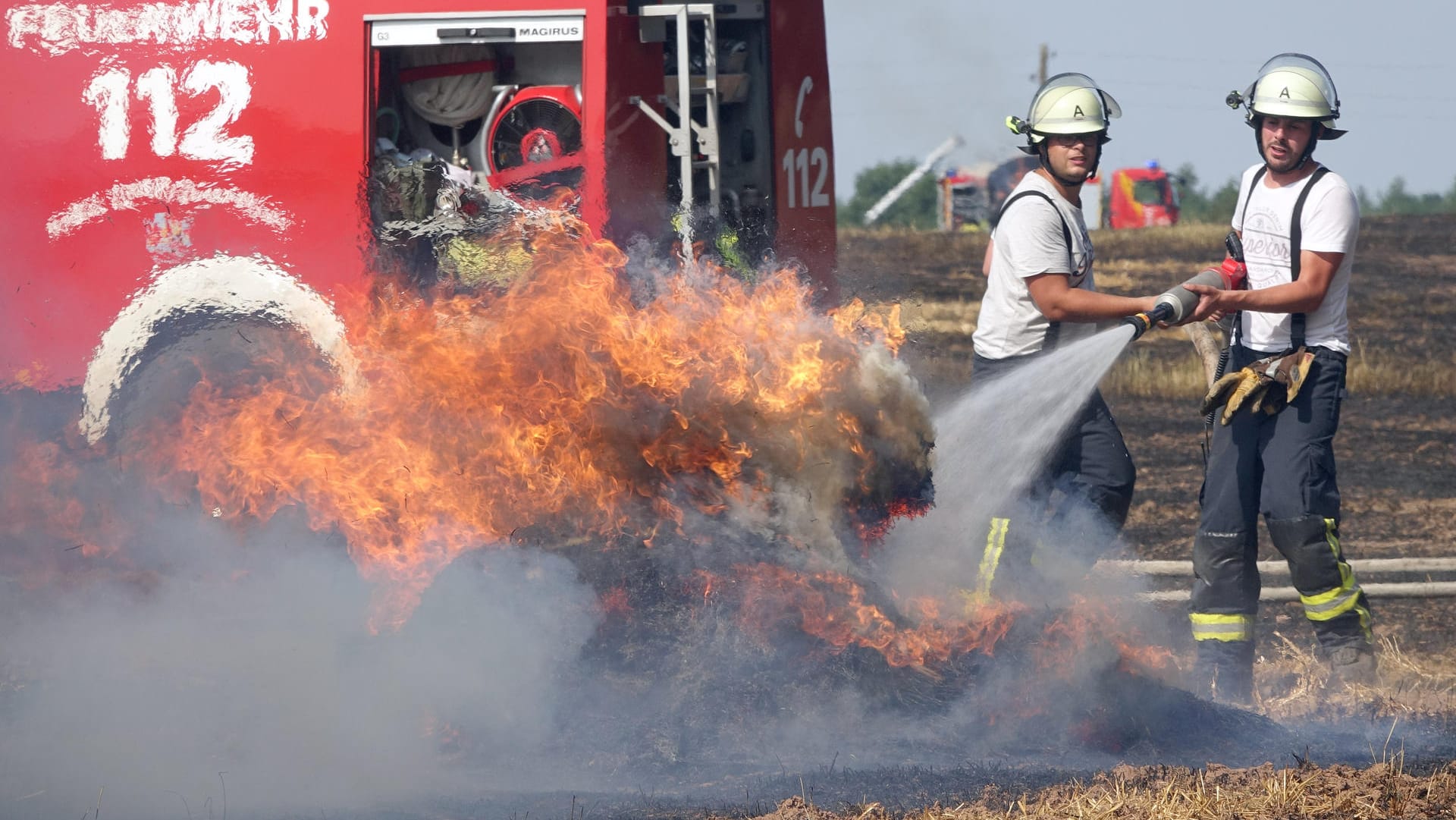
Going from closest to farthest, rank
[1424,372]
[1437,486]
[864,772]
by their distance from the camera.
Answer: [864,772], [1437,486], [1424,372]

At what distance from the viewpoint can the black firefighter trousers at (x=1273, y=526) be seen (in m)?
5.25

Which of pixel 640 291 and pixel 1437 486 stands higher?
pixel 640 291

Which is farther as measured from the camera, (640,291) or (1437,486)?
(1437,486)

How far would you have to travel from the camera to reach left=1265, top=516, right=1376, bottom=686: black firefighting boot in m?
5.25

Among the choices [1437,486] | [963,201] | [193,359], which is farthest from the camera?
[963,201]

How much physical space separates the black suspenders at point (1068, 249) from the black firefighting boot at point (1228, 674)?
1301 mm

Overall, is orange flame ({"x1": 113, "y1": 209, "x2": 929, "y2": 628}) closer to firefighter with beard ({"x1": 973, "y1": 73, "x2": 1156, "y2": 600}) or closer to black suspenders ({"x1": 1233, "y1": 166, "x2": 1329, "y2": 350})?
firefighter with beard ({"x1": 973, "y1": 73, "x2": 1156, "y2": 600})

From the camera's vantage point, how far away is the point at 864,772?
452 cm

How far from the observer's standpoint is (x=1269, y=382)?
529 cm

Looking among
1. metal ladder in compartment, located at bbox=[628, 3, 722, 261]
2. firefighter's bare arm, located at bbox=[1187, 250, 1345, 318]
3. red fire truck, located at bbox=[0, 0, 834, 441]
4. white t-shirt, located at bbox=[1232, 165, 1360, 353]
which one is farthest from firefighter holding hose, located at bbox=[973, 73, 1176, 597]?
red fire truck, located at bbox=[0, 0, 834, 441]

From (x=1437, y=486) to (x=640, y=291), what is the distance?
7.21 m

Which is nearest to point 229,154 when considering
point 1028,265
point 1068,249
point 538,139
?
point 538,139

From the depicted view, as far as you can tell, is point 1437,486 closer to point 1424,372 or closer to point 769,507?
point 1424,372

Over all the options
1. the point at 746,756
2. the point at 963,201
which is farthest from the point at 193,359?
the point at 963,201
